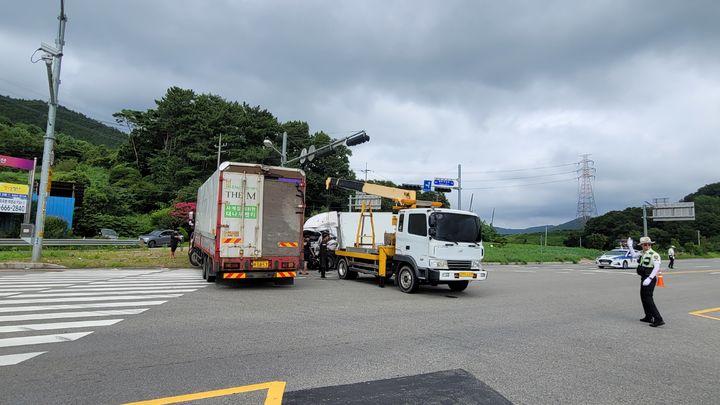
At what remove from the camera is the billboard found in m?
29.0

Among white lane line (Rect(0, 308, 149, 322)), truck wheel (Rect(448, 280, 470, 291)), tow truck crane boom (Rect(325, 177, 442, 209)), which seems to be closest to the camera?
white lane line (Rect(0, 308, 149, 322))

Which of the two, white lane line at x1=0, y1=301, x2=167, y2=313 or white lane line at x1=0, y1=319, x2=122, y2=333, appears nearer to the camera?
white lane line at x1=0, y1=319, x2=122, y2=333

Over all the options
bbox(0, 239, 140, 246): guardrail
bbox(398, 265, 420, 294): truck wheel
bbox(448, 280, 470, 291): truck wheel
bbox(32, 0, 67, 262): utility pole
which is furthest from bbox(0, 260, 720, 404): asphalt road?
bbox(0, 239, 140, 246): guardrail

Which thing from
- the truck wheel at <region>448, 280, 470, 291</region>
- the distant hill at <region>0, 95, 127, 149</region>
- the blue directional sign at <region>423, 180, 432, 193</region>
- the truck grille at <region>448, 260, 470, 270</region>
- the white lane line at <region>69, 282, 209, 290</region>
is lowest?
the white lane line at <region>69, 282, 209, 290</region>

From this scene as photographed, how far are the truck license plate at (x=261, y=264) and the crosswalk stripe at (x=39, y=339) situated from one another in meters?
5.71

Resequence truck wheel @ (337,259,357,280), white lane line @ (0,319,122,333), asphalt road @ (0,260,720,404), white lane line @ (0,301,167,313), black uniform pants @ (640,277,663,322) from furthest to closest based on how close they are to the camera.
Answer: truck wheel @ (337,259,357,280), black uniform pants @ (640,277,663,322), white lane line @ (0,301,167,313), white lane line @ (0,319,122,333), asphalt road @ (0,260,720,404)

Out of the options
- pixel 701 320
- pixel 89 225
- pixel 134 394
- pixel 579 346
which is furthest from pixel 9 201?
pixel 701 320

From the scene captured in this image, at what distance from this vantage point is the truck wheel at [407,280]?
12305 millimetres

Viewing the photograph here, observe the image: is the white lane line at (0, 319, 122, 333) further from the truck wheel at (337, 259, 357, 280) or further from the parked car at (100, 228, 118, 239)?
the parked car at (100, 228, 118, 239)

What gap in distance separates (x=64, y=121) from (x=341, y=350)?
114594 millimetres

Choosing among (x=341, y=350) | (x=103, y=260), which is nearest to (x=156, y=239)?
(x=103, y=260)

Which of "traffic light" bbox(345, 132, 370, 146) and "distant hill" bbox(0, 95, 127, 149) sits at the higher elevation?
"distant hill" bbox(0, 95, 127, 149)

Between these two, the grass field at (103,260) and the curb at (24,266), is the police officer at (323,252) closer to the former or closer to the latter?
the grass field at (103,260)

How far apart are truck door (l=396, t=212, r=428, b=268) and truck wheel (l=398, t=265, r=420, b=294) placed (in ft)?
1.43
